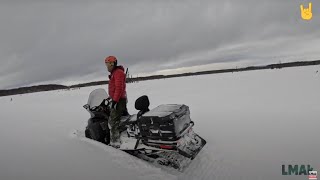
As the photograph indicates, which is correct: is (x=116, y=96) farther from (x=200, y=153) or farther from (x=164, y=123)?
(x=200, y=153)

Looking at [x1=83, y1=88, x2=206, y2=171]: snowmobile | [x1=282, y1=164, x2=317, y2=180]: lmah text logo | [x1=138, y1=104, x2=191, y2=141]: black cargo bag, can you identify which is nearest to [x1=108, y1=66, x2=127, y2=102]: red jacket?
[x1=83, y1=88, x2=206, y2=171]: snowmobile

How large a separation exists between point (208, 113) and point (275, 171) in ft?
16.1

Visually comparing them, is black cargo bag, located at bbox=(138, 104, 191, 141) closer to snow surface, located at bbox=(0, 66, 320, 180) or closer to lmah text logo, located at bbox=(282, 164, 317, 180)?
snow surface, located at bbox=(0, 66, 320, 180)

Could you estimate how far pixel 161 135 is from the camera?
513 cm

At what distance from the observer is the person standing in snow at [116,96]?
6.08m

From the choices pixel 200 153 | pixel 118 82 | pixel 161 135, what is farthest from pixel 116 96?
pixel 200 153

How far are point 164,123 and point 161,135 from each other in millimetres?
224

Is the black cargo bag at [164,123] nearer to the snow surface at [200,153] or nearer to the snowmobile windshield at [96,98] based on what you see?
the snow surface at [200,153]

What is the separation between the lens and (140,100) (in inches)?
223

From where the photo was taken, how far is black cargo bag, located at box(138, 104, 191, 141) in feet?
16.6

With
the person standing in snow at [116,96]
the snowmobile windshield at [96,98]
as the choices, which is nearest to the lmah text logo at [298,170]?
the person standing in snow at [116,96]

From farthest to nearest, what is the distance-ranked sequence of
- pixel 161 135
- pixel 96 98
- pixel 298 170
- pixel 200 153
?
1. pixel 96 98
2. pixel 200 153
3. pixel 161 135
4. pixel 298 170

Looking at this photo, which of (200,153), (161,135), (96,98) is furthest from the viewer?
(96,98)

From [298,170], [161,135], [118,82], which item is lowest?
[298,170]
